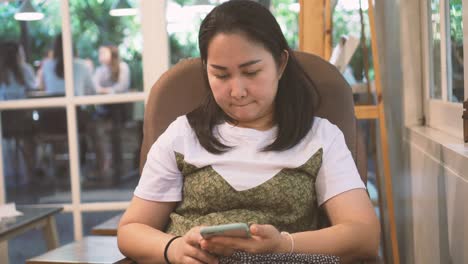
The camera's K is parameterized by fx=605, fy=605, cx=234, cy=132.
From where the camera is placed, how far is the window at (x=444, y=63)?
5.47 feet

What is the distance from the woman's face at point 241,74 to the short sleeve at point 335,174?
19 cm

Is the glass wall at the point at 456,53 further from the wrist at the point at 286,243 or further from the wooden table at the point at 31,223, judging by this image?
the wooden table at the point at 31,223

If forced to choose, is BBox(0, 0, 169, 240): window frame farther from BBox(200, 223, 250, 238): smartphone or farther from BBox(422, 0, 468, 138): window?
BBox(200, 223, 250, 238): smartphone

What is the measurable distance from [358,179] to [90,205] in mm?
1723

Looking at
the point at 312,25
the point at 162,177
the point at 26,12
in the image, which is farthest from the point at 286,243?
the point at 26,12

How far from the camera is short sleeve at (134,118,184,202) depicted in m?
1.46

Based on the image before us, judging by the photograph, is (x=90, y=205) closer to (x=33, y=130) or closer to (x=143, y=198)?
(x=33, y=130)

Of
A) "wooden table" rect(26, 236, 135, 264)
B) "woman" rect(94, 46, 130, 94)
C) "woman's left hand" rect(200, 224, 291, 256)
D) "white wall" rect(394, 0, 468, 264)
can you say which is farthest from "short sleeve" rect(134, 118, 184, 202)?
"woman" rect(94, 46, 130, 94)

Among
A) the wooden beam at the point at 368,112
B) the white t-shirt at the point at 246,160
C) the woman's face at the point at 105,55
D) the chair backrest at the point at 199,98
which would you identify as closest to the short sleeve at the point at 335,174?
the white t-shirt at the point at 246,160

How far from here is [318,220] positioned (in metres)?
1.51

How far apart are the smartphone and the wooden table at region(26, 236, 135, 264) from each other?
34 cm

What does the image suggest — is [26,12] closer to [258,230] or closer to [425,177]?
[425,177]

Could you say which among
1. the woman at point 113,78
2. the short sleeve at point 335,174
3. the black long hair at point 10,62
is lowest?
the short sleeve at point 335,174

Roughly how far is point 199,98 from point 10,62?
1752mm
